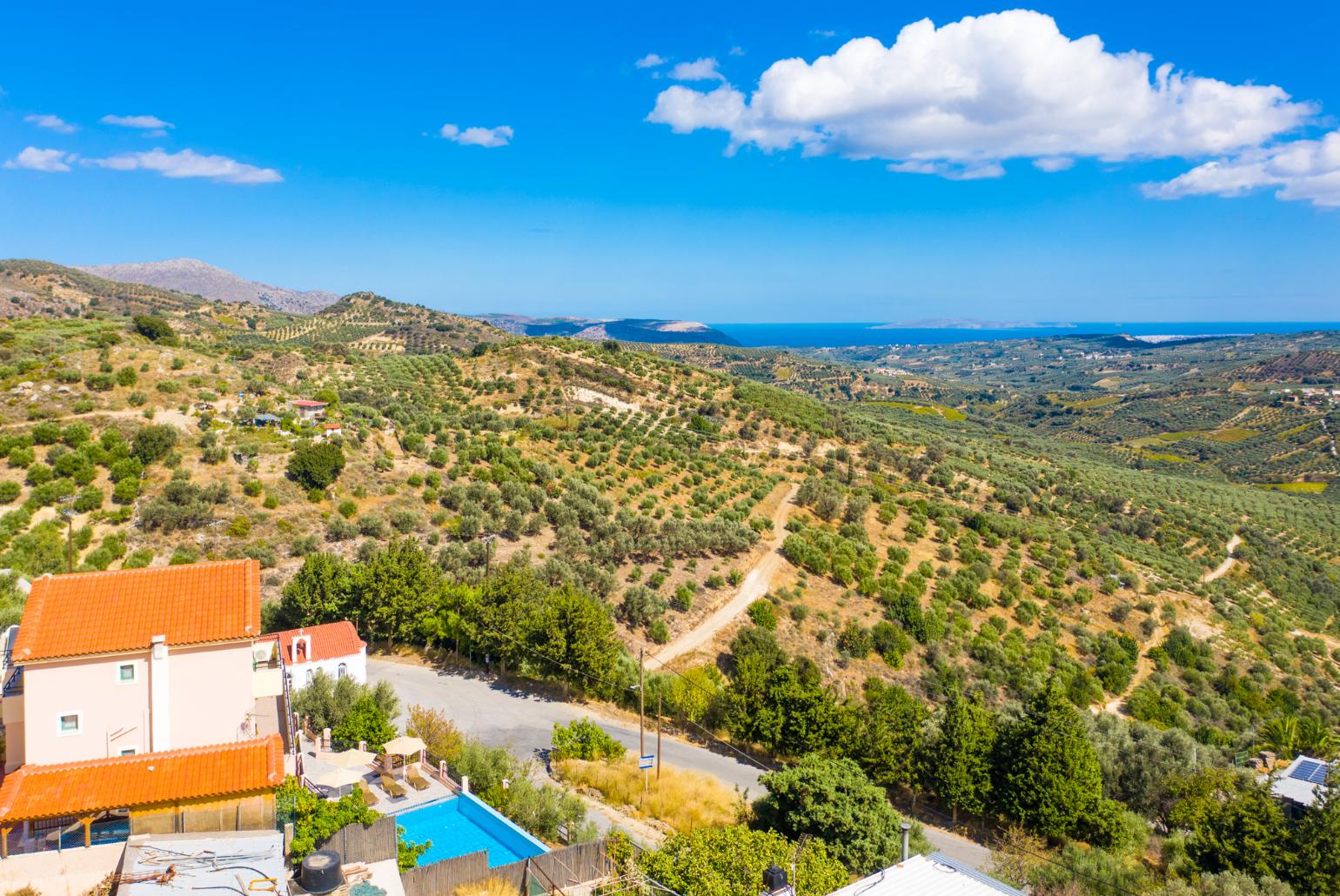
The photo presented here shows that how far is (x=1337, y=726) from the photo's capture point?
36.0 m

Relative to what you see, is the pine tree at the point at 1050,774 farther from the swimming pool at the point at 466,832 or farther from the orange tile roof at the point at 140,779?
the orange tile roof at the point at 140,779

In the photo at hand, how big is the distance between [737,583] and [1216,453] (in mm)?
109585

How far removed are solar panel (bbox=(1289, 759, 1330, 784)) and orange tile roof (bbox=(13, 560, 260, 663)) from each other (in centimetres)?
3079

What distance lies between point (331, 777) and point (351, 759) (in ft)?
8.48

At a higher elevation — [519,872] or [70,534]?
[70,534]

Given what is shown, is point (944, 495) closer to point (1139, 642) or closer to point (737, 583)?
point (1139, 642)

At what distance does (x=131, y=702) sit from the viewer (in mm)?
14398

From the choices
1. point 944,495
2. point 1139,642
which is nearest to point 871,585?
point 1139,642

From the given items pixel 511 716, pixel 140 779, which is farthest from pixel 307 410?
pixel 140 779

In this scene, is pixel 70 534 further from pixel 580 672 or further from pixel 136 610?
pixel 580 672

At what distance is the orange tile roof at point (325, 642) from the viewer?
2286cm

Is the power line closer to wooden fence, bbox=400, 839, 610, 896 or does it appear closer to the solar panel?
wooden fence, bbox=400, 839, 610, 896

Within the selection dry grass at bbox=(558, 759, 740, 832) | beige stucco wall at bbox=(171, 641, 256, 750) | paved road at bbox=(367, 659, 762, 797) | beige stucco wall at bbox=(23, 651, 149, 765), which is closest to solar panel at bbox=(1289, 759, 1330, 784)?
paved road at bbox=(367, 659, 762, 797)

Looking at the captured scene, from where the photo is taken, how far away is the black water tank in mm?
12883
